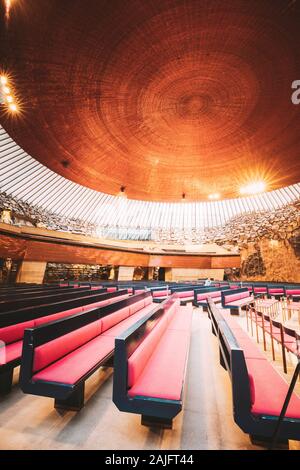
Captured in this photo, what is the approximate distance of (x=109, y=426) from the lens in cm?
177

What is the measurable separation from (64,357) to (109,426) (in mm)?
891

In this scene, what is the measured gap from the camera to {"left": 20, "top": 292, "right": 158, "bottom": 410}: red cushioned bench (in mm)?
1799

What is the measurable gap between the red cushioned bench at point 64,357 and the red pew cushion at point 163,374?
549mm

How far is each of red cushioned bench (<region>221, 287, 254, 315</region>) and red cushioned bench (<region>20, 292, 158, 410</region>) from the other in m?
4.59

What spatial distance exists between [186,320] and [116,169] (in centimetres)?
743

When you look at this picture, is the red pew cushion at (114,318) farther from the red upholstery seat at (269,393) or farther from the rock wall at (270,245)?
the rock wall at (270,245)

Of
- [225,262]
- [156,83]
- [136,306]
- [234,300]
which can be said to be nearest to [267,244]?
[225,262]

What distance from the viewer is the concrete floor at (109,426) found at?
5.16 feet

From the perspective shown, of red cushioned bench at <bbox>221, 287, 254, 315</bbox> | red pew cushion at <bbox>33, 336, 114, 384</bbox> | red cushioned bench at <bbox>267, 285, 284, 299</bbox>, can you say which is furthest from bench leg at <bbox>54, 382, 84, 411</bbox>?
red cushioned bench at <bbox>267, 285, 284, 299</bbox>

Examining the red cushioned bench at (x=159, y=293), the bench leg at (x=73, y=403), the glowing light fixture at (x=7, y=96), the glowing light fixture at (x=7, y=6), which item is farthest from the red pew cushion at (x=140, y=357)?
the glowing light fixture at (x=7, y=96)

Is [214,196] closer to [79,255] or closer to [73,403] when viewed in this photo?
[79,255]

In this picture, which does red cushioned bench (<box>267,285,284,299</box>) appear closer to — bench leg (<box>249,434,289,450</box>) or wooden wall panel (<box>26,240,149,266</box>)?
wooden wall panel (<box>26,240,149,266</box>)

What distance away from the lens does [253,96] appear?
567 centimetres
